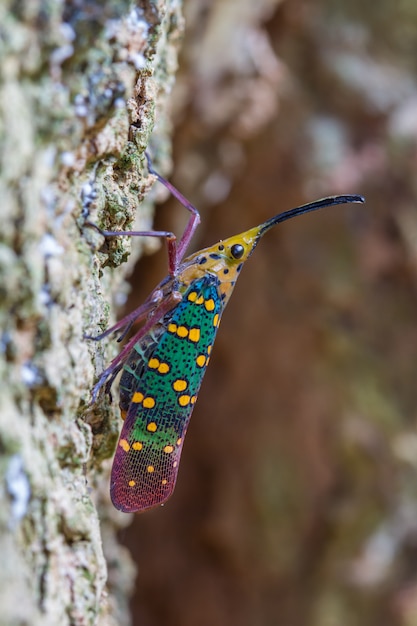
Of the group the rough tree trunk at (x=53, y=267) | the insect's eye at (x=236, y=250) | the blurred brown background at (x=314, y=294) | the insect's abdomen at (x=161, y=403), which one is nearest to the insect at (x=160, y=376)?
the insect's abdomen at (x=161, y=403)

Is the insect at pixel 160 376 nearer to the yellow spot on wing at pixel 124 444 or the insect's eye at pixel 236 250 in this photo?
the yellow spot on wing at pixel 124 444

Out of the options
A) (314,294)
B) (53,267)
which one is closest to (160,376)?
(53,267)

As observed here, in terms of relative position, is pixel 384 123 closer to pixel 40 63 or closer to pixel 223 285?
pixel 223 285

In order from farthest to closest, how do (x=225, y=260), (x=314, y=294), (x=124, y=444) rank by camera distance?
(x=314, y=294) < (x=225, y=260) < (x=124, y=444)

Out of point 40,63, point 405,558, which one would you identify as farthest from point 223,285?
point 405,558

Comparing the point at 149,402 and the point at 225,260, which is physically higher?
the point at 225,260

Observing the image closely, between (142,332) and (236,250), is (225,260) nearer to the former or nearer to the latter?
(236,250)
